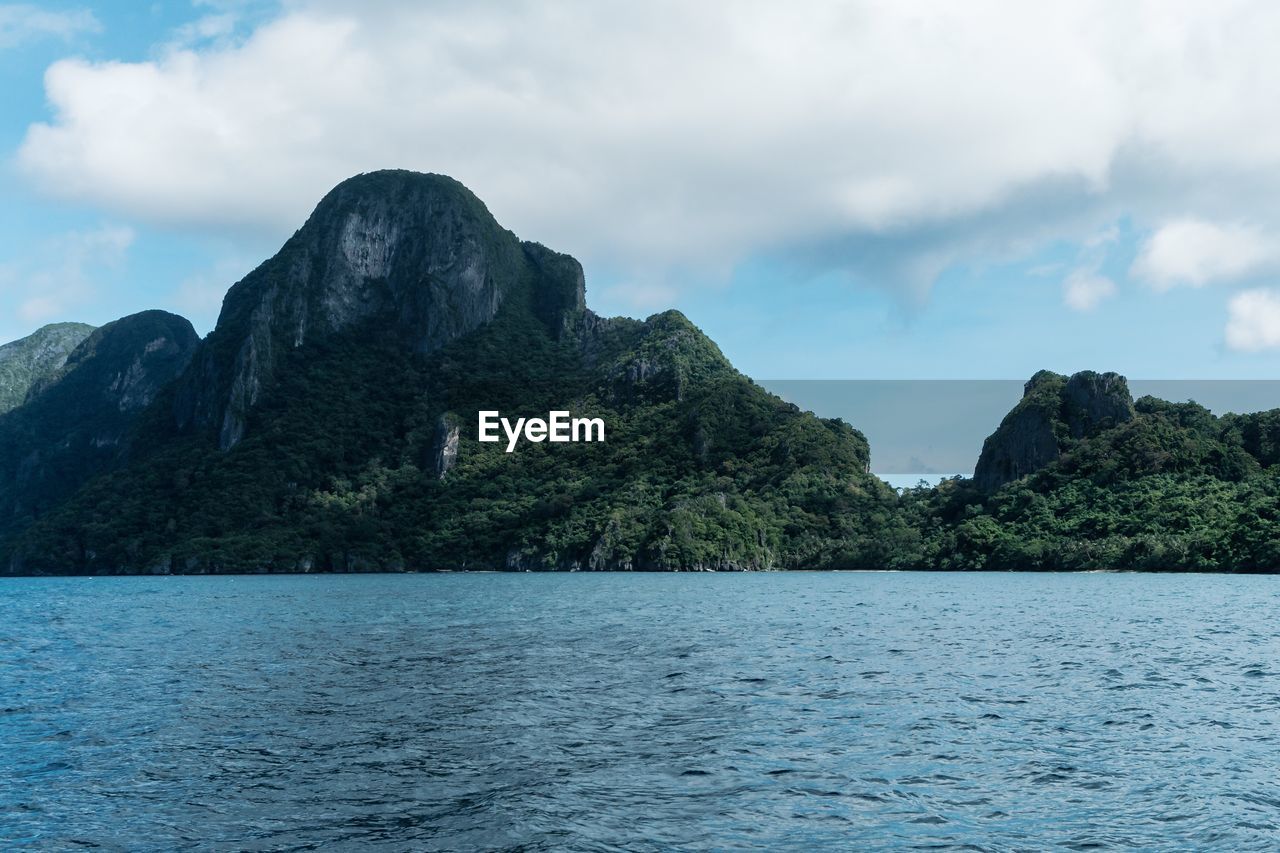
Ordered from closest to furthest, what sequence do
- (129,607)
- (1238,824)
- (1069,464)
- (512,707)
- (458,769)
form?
(1238,824)
(458,769)
(512,707)
(129,607)
(1069,464)

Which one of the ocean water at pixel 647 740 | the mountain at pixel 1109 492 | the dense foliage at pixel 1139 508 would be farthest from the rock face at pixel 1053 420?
the ocean water at pixel 647 740

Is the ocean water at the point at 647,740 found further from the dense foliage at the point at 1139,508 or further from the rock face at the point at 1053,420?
the rock face at the point at 1053,420

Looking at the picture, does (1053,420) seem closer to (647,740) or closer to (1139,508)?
(1139,508)

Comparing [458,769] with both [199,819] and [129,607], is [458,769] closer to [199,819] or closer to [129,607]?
[199,819]

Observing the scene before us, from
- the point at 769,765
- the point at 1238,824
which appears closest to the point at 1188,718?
the point at 1238,824

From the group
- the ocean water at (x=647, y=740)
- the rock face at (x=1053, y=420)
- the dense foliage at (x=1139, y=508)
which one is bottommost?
the ocean water at (x=647, y=740)

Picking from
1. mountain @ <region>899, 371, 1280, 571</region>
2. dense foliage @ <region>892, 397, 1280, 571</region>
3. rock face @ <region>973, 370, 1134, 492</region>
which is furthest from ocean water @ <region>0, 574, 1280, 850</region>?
rock face @ <region>973, 370, 1134, 492</region>

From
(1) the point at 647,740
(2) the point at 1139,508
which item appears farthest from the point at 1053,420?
(1) the point at 647,740
